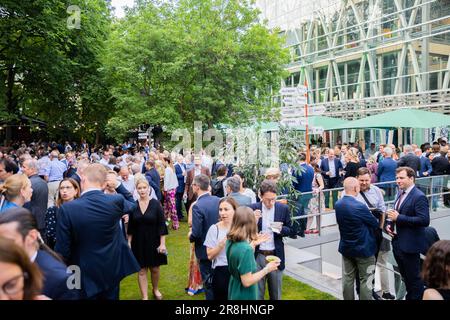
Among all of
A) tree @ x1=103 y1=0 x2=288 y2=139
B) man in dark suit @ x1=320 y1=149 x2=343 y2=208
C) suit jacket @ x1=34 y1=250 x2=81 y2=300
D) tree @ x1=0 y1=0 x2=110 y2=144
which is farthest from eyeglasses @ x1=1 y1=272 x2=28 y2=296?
tree @ x1=0 y1=0 x2=110 y2=144

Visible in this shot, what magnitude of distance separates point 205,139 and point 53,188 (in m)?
8.21

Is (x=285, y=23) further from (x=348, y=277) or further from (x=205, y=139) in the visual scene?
(x=348, y=277)

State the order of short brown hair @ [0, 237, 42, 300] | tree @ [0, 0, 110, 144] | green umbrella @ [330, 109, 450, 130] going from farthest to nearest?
tree @ [0, 0, 110, 144], green umbrella @ [330, 109, 450, 130], short brown hair @ [0, 237, 42, 300]

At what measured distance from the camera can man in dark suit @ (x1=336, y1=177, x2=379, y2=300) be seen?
491 cm

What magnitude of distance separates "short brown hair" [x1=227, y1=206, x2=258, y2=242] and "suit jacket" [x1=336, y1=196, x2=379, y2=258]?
6.27 ft

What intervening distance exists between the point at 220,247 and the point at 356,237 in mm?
1868

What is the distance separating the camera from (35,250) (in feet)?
9.27

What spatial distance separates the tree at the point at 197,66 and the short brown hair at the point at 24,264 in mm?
13918

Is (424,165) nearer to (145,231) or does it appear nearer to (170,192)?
(170,192)

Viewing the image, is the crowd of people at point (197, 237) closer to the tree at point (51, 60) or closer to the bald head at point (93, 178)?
the bald head at point (93, 178)

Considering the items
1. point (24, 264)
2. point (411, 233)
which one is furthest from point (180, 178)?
point (24, 264)

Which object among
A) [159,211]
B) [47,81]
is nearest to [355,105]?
[47,81]

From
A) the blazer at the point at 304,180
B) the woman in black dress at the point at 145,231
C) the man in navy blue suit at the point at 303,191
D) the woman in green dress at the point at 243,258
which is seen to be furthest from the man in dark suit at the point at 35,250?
the blazer at the point at 304,180

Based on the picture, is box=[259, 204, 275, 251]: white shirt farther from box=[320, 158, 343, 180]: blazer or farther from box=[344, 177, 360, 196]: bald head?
box=[320, 158, 343, 180]: blazer
